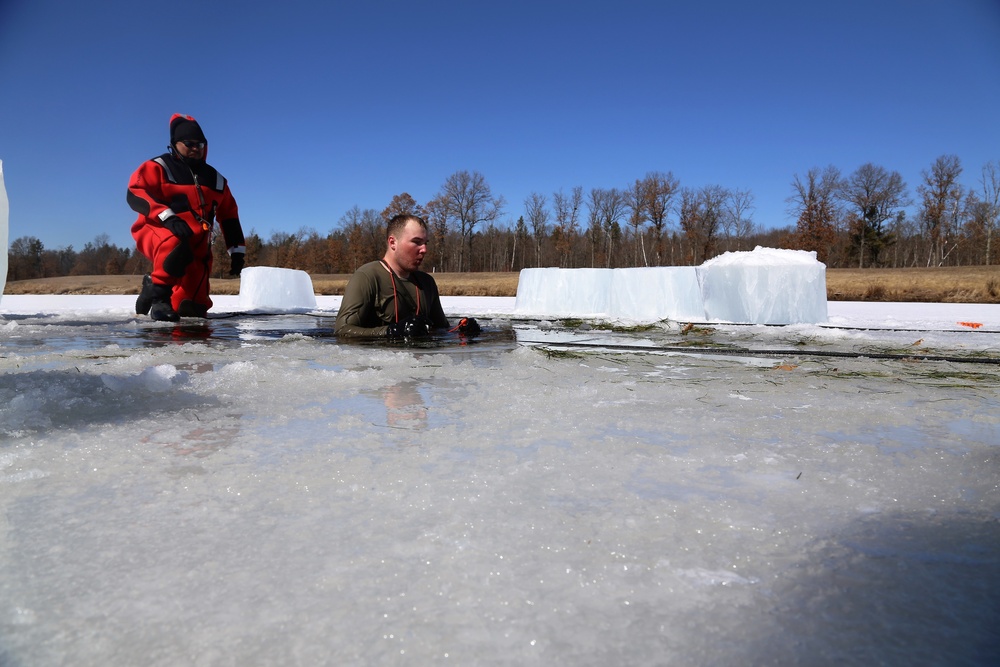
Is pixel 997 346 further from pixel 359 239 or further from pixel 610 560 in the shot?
pixel 359 239

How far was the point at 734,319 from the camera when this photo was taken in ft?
24.8

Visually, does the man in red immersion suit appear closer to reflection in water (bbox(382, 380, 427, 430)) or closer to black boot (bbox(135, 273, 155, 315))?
black boot (bbox(135, 273, 155, 315))

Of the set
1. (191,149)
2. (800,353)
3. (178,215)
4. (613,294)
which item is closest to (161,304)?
(178,215)

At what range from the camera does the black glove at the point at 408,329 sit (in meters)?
4.79

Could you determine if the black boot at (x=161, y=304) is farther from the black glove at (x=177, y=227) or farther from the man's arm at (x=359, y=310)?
the man's arm at (x=359, y=310)

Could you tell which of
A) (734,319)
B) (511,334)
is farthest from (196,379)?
(734,319)

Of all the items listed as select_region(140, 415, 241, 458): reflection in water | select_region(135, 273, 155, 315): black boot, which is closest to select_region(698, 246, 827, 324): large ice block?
select_region(135, 273, 155, 315): black boot

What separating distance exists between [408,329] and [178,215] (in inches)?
125

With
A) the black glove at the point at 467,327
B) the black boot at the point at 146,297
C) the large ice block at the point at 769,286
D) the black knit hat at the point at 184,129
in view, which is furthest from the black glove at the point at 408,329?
the large ice block at the point at 769,286

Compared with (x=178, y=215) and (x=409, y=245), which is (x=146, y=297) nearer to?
(x=178, y=215)

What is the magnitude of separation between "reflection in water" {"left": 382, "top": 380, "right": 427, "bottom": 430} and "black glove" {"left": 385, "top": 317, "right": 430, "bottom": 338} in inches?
75.3

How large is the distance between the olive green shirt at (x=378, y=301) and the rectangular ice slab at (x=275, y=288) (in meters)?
5.72

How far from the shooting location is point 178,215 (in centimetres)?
635

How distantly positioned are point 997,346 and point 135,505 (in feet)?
18.6
